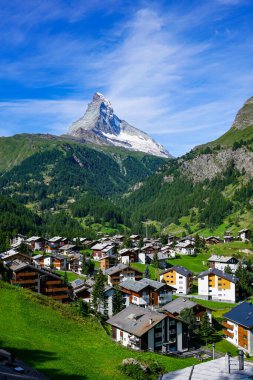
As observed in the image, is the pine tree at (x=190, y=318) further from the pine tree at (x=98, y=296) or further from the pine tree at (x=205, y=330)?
the pine tree at (x=98, y=296)

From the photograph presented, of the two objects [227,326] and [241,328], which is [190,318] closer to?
[227,326]

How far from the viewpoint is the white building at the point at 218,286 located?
11481 centimetres

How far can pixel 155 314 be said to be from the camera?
69.6 meters

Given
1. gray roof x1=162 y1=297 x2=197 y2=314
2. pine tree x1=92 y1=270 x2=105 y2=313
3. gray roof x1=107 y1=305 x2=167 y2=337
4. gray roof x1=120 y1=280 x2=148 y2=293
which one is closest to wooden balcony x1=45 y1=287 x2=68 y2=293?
pine tree x1=92 y1=270 x2=105 y2=313

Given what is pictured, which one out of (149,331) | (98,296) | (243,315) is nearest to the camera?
(149,331)

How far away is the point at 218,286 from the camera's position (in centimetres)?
11694

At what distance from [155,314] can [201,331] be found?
12294 mm

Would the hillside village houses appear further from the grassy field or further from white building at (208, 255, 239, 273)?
the grassy field

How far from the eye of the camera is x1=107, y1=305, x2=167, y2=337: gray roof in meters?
65.9

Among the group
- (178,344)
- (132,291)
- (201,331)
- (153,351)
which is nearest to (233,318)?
(201,331)

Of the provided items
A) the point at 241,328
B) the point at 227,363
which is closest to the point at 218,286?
the point at 241,328

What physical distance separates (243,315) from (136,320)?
21.0 meters

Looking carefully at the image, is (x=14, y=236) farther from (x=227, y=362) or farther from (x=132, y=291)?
(x=227, y=362)

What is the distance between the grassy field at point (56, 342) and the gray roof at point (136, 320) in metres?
4.58
